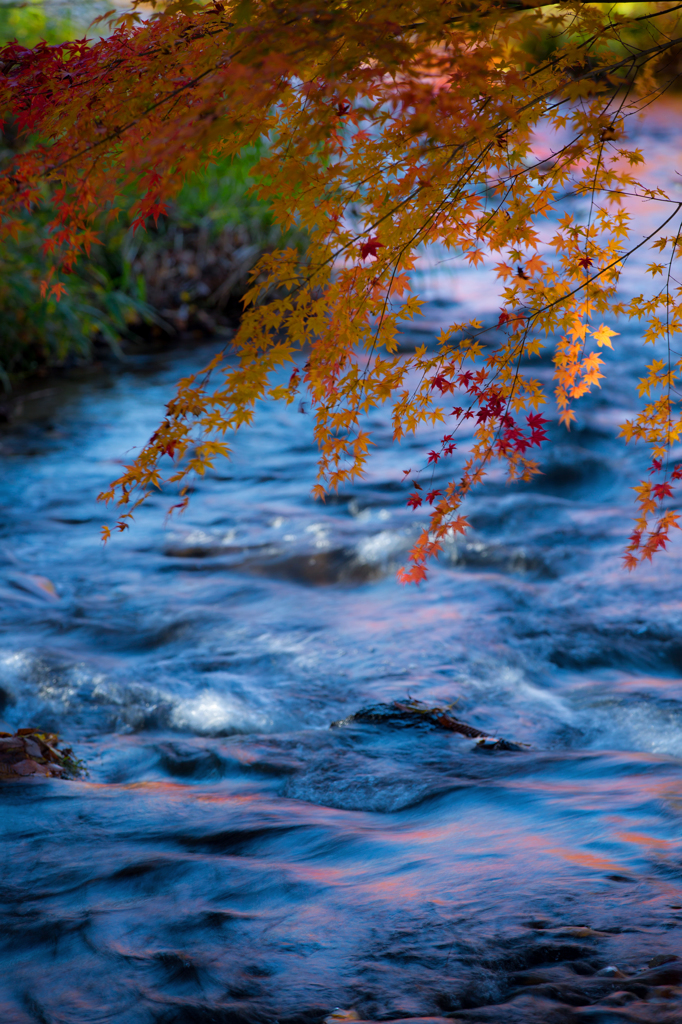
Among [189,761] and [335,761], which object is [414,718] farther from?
[189,761]

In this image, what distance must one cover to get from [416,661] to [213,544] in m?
1.99

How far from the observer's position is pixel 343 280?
2.23 m

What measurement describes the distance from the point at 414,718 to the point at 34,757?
1.44m

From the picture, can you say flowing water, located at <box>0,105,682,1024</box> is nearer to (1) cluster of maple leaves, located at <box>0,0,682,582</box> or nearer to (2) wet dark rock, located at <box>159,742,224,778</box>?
(2) wet dark rock, located at <box>159,742,224,778</box>

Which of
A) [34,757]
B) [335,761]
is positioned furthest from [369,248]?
[34,757]

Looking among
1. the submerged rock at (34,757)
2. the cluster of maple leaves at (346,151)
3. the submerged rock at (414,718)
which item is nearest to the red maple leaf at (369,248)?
the cluster of maple leaves at (346,151)

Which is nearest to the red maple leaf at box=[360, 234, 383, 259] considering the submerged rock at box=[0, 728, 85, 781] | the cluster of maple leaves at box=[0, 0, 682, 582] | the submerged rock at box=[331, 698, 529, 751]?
the cluster of maple leaves at box=[0, 0, 682, 582]

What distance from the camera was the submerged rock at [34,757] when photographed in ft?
10.1

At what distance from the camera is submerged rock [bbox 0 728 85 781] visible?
10.1 feet

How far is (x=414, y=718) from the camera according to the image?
350cm

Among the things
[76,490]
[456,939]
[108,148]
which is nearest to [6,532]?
[76,490]

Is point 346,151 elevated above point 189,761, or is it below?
above

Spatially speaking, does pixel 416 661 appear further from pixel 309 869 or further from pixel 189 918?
pixel 189 918

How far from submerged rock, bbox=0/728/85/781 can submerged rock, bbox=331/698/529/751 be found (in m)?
1.01
